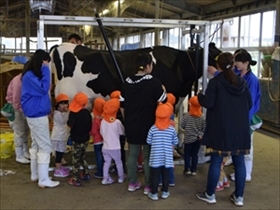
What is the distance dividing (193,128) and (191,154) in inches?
12.5

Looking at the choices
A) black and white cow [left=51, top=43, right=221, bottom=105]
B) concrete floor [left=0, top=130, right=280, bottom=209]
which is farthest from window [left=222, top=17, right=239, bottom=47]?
concrete floor [left=0, top=130, right=280, bottom=209]

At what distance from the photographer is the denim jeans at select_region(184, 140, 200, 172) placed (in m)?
3.75

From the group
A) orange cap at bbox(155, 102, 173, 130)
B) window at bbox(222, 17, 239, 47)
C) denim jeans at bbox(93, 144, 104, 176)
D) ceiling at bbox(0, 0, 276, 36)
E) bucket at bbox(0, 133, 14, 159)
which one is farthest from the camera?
window at bbox(222, 17, 239, 47)

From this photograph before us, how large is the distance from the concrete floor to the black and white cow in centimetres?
99

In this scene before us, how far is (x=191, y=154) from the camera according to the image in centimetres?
383

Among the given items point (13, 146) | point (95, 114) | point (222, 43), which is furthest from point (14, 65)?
point (222, 43)

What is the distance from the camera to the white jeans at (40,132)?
3.35m

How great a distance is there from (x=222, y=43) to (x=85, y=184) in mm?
8410

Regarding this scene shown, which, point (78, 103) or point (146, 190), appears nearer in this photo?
point (146, 190)

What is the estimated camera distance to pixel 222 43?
1092 cm

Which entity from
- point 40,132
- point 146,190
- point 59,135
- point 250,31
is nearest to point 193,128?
point 146,190

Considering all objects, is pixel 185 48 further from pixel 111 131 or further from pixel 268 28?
pixel 268 28

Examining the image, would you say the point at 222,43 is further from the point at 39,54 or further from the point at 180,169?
the point at 39,54

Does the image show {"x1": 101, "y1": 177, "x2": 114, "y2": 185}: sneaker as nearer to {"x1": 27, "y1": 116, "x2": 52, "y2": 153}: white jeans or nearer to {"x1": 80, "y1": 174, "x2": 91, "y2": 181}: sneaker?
{"x1": 80, "y1": 174, "x2": 91, "y2": 181}: sneaker
